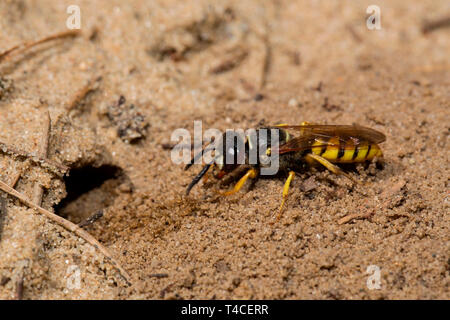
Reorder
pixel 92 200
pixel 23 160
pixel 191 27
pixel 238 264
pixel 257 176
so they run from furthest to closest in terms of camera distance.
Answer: pixel 191 27, pixel 92 200, pixel 257 176, pixel 23 160, pixel 238 264

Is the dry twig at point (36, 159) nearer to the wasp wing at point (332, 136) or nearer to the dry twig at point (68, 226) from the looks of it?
the dry twig at point (68, 226)

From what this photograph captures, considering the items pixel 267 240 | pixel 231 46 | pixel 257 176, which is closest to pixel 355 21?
pixel 231 46

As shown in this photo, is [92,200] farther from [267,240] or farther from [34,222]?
[267,240]

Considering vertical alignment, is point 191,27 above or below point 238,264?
above

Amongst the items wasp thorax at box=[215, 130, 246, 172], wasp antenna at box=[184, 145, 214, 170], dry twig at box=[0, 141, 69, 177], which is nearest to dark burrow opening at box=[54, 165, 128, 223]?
dry twig at box=[0, 141, 69, 177]

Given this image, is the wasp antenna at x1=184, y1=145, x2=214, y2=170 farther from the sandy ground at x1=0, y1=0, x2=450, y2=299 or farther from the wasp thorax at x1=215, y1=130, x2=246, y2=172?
the sandy ground at x1=0, y1=0, x2=450, y2=299

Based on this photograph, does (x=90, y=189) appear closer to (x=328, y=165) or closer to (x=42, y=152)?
(x=42, y=152)

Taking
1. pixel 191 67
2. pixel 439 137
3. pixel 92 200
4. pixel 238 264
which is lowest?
pixel 238 264
